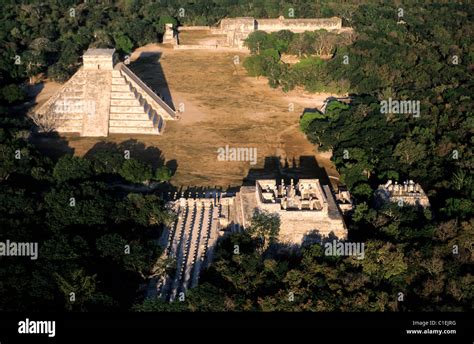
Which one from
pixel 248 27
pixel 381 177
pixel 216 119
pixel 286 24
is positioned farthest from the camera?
pixel 286 24

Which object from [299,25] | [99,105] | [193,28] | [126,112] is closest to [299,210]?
[126,112]

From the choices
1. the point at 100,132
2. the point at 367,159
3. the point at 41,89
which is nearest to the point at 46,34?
the point at 41,89

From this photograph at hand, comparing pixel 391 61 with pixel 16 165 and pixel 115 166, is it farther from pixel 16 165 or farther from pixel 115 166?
pixel 16 165

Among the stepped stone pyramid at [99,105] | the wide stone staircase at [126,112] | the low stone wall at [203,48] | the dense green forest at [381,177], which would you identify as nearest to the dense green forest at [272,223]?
the dense green forest at [381,177]

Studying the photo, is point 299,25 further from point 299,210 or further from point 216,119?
point 299,210

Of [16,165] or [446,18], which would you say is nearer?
[16,165]
